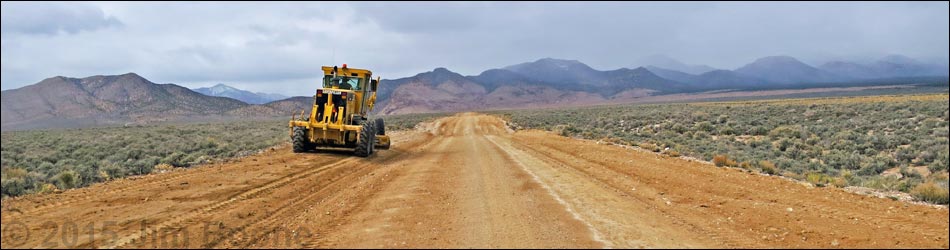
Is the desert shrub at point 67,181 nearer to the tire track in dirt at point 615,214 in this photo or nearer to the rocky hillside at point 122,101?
the rocky hillside at point 122,101

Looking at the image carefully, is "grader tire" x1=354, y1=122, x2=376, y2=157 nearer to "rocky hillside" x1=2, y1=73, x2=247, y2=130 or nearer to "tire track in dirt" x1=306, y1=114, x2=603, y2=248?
"tire track in dirt" x1=306, y1=114, x2=603, y2=248

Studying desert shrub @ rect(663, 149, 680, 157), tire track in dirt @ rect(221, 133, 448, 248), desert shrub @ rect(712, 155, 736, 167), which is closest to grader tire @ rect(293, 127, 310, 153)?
tire track in dirt @ rect(221, 133, 448, 248)

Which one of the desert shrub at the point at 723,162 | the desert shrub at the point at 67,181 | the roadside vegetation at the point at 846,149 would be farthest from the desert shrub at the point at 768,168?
the desert shrub at the point at 67,181

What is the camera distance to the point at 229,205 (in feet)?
29.2

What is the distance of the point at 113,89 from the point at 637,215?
2387 centimetres

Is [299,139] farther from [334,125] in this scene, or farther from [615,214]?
[615,214]

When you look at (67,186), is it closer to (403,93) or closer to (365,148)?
(365,148)

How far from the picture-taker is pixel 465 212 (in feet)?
26.1

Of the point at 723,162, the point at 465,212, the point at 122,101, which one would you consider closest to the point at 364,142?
the point at 465,212

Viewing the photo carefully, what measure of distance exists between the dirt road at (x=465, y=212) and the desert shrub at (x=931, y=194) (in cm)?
89

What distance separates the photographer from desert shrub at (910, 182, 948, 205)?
1048 cm

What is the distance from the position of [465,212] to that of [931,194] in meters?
9.04

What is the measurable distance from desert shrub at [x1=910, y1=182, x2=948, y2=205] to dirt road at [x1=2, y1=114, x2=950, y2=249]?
0.89 m

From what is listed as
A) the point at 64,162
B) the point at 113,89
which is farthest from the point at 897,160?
the point at 113,89
